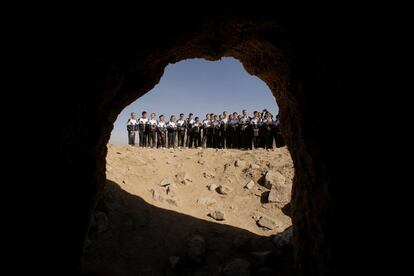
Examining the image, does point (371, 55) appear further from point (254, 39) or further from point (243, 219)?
point (243, 219)

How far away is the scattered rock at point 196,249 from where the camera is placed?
361 inches

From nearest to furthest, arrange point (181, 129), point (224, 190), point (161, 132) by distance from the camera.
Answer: point (224, 190) → point (161, 132) → point (181, 129)

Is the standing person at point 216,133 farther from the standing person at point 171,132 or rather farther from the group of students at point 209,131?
the standing person at point 171,132

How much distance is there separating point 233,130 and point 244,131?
84 cm

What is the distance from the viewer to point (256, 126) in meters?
17.7

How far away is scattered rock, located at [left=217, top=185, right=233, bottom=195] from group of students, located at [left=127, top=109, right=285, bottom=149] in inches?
200

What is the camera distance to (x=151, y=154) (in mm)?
15922

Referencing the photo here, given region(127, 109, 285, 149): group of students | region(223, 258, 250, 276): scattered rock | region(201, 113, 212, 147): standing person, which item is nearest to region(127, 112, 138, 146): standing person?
region(127, 109, 285, 149): group of students

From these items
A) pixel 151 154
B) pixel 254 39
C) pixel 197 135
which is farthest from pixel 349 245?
pixel 197 135

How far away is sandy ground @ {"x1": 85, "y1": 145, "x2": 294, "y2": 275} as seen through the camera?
9.33 metres

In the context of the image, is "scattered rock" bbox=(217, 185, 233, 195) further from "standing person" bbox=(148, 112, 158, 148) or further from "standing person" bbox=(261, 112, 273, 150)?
"standing person" bbox=(148, 112, 158, 148)

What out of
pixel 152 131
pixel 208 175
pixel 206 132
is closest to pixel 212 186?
pixel 208 175

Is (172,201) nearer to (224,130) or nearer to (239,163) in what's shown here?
(239,163)

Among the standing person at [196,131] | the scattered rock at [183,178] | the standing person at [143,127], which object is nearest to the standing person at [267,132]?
the standing person at [196,131]
